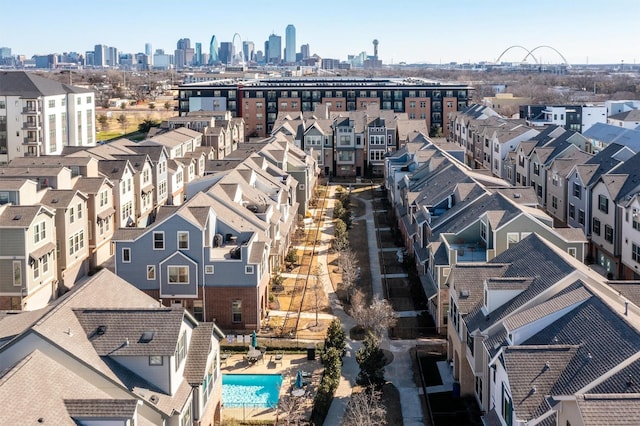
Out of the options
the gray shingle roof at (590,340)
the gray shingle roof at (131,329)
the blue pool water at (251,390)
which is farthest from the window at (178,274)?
the gray shingle roof at (590,340)

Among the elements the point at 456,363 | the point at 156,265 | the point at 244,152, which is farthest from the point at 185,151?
the point at 456,363

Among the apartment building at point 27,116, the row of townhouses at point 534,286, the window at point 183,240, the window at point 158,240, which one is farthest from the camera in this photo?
the apartment building at point 27,116

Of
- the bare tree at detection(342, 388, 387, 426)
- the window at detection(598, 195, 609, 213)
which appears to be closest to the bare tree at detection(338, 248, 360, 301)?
the bare tree at detection(342, 388, 387, 426)

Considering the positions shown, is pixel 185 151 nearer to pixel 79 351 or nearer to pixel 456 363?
pixel 456 363

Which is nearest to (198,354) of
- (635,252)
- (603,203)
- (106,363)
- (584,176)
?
(106,363)

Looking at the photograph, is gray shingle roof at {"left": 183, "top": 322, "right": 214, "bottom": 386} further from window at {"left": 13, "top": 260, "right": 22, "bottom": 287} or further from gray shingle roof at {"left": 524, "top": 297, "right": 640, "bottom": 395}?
window at {"left": 13, "top": 260, "right": 22, "bottom": 287}

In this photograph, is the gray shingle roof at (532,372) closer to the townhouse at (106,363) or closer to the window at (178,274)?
the townhouse at (106,363)
